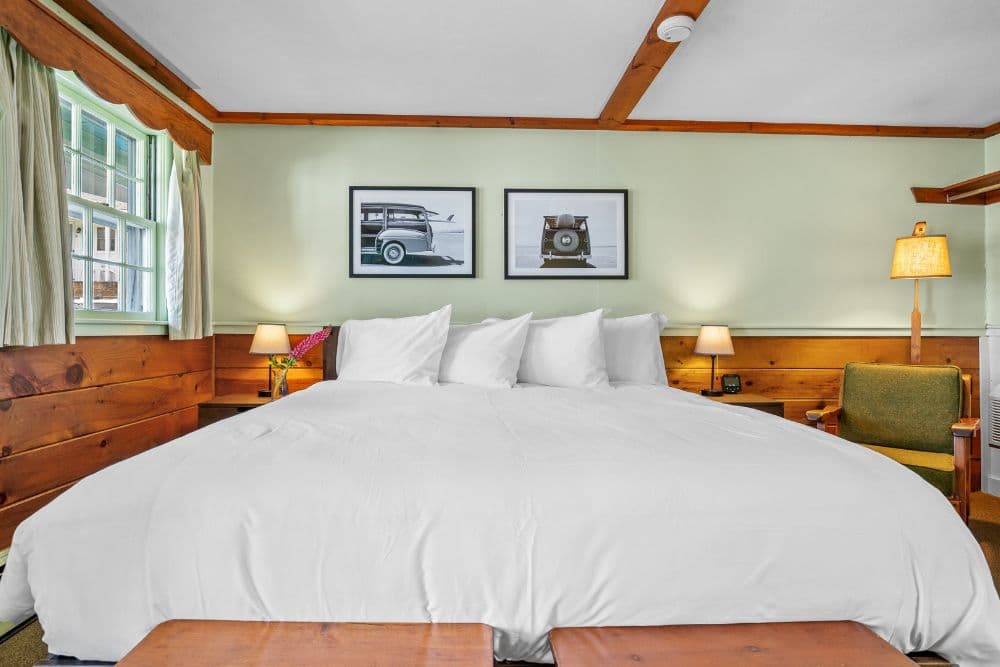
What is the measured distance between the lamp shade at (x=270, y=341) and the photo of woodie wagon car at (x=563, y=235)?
168 cm

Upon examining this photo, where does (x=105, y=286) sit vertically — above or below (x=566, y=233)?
below

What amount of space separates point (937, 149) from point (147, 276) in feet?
16.4

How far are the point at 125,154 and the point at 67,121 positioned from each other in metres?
0.41

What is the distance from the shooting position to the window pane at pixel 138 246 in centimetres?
280

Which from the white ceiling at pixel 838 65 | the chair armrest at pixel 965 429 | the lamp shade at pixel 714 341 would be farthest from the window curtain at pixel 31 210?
the chair armrest at pixel 965 429

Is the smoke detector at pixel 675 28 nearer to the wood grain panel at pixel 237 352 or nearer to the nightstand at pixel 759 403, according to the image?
the nightstand at pixel 759 403

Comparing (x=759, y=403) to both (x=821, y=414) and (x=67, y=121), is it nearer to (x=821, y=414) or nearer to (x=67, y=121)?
(x=821, y=414)

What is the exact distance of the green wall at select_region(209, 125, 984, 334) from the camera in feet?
11.0

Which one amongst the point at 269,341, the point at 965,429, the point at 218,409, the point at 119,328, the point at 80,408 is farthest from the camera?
the point at 269,341

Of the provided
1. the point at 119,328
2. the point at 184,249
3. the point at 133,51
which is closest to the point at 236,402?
the point at 119,328

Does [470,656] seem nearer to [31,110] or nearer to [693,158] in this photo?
[31,110]

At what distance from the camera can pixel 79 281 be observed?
2.46 meters

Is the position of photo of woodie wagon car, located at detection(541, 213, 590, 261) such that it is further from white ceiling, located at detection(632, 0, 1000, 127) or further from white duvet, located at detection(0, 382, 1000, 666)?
white duvet, located at detection(0, 382, 1000, 666)

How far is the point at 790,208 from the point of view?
137 inches
